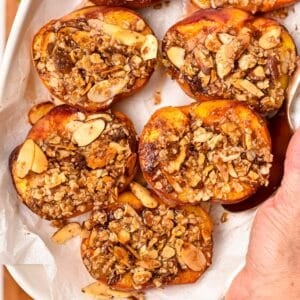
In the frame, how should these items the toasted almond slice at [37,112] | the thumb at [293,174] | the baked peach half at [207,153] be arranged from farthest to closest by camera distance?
the toasted almond slice at [37,112]
the baked peach half at [207,153]
the thumb at [293,174]

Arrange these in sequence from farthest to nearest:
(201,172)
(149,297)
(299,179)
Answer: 1. (149,297)
2. (201,172)
3. (299,179)

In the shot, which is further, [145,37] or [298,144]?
[145,37]

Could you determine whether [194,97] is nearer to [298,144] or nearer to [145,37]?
[145,37]

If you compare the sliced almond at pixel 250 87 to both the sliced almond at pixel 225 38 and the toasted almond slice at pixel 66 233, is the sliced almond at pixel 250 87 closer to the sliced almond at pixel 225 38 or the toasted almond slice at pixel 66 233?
the sliced almond at pixel 225 38

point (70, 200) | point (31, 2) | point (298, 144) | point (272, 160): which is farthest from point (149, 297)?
point (31, 2)

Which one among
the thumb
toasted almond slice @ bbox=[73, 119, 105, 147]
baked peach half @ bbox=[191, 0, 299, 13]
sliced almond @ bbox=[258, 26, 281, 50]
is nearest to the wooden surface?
toasted almond slice @ bbox=[73, 119, 105, 147]

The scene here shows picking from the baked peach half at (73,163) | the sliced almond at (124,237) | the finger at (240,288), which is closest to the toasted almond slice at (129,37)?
the baked peach half at (73,163)

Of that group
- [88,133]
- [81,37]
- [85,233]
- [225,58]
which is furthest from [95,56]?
[85,233]
